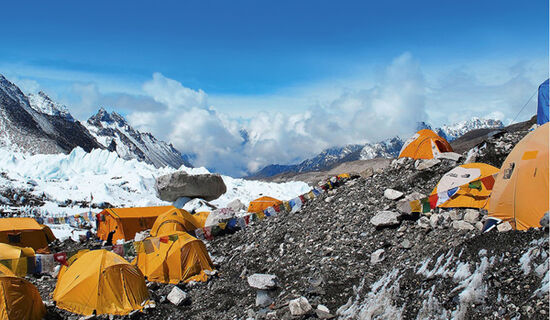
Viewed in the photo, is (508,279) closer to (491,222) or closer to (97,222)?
(491,222)

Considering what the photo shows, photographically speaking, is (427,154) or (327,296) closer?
(327,296)

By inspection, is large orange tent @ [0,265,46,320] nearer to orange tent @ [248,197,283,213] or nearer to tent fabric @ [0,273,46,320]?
tent fabric @ [0,273,46,320]

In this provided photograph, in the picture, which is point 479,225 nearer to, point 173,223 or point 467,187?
point 467,187

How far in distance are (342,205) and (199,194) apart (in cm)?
2813

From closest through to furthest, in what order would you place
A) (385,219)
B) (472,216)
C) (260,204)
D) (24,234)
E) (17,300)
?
(17,300) → (472,216) → (385,219) → (24,234) → (260,204)

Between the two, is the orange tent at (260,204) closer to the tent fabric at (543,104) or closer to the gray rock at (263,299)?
the tent fabric at (543,104)

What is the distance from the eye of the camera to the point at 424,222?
11.5 m

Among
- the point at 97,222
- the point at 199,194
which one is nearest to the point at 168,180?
the point at 199,194

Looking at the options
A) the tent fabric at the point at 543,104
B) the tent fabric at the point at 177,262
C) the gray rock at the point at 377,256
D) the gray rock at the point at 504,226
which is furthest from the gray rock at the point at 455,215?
the tent fabric at the point at 543,104

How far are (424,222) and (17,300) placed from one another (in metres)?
12.3

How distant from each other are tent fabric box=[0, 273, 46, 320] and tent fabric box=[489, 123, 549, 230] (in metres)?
13.3

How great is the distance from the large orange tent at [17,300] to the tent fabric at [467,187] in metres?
13.1

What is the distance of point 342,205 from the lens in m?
16.1

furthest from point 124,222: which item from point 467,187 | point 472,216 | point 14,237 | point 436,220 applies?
point 472,216
